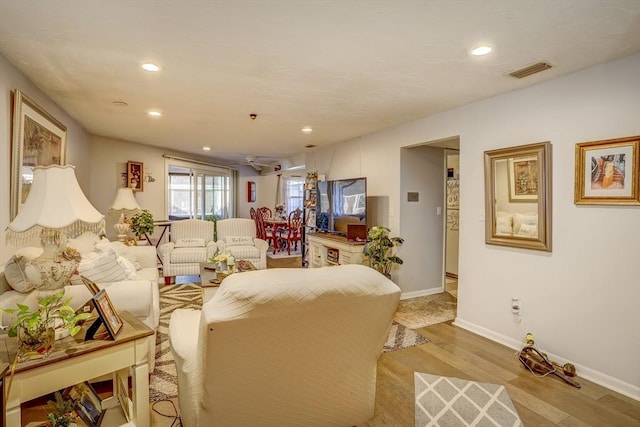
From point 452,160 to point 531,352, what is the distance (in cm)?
355

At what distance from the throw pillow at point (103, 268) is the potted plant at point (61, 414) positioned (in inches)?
37.4

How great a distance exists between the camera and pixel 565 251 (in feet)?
8.61

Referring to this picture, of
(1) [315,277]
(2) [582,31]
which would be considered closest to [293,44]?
(1) [315,277]

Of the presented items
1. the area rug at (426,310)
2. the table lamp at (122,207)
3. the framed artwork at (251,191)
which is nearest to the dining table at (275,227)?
the framed artwork at (251,191)

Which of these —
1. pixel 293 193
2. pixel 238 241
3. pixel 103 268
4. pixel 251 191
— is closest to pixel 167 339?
pixel 103 268

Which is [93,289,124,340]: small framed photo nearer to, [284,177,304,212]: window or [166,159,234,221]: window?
[166,159,234,221]: window

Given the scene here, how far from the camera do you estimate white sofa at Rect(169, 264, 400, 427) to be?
1289 millimetres

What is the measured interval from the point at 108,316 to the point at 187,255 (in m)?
3.47

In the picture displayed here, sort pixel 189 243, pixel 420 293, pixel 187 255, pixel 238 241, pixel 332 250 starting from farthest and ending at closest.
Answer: pixel 238 241, pixel 189 243, pixel 332 250, pixel 187 255, pixel 420 293

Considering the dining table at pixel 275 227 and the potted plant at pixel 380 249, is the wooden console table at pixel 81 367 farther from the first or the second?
Result: the dining table at pixel 275 227

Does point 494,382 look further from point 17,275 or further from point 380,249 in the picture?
point 17,275

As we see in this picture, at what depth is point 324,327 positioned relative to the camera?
145 centimetres

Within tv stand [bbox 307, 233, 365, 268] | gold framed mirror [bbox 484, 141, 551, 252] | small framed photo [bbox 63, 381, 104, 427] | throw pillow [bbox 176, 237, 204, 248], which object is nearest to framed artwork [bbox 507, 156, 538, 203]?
gold framed mirror [bbox 484, 141, 551, 252]

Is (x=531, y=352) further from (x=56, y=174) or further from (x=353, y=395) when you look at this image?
(x=56, y=174)
